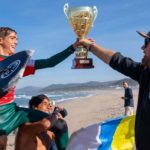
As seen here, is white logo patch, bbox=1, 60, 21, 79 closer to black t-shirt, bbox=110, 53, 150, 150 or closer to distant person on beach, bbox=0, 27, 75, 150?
distant person on beach, bbox=0, 27, 75, 150

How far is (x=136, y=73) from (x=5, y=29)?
1.70 m

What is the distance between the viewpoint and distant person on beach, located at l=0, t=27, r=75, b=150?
4332 mm

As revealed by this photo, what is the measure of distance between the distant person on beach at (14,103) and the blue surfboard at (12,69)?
1.14 feet

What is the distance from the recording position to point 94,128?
4.77m

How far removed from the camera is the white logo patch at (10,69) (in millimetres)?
3931

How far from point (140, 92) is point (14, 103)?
1.47 metres

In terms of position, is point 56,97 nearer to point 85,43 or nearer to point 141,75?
point 85,43

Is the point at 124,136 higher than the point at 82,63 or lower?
lower

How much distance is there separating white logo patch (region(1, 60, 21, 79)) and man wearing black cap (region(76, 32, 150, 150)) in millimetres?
760

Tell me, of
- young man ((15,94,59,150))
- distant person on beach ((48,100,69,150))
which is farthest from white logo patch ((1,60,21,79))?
distant person on beach ((48,100,69,150))

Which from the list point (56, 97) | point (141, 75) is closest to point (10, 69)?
point (141, 75)

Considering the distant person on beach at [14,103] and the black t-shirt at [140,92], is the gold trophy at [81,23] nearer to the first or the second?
the distant person on beach at [14,103]

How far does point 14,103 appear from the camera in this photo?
14.9 ft

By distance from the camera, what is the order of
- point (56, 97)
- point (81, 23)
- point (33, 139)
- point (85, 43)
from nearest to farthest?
point (85, 43)
point (33, 139)
point (81, 23)
point (56, 97)
